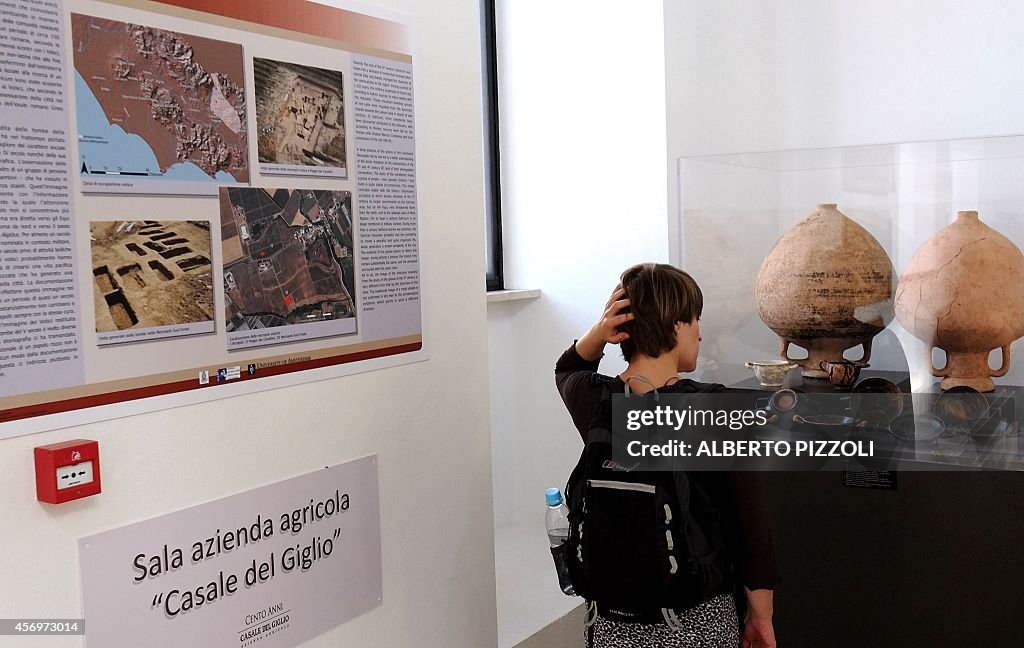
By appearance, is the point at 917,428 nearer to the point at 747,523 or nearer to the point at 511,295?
the point at 747,523

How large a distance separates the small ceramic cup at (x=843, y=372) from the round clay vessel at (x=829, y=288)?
0.01m

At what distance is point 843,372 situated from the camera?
2340 mm

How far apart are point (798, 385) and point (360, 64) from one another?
4.25 feet

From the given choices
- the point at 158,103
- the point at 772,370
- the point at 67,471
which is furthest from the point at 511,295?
the point at 67,471

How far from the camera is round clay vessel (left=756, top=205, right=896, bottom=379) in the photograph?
2.31m

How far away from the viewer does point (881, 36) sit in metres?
3.22

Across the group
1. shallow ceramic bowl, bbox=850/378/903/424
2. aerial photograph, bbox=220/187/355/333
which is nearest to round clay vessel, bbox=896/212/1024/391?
shallow ceramic bowl, bbox=850/378/903/424

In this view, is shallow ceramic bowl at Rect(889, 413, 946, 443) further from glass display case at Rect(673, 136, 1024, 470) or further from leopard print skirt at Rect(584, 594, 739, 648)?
leopard print skirt at Rect(584, 594, 739, 648)

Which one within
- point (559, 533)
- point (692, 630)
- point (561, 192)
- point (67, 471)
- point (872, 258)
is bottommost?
point (692, 630)

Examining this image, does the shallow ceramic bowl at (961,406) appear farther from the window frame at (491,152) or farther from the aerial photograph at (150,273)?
the window frame at (491,152)

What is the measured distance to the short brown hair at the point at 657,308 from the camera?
2037 mm

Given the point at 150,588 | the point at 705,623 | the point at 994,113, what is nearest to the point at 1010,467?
the point at 705,623

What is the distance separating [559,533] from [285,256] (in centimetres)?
86

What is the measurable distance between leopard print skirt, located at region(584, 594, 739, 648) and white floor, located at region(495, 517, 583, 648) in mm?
1043
